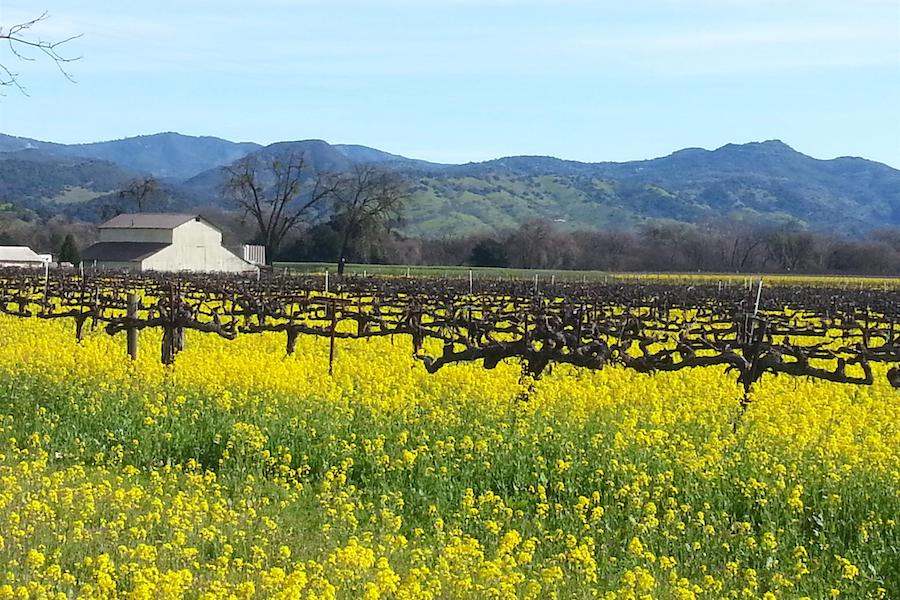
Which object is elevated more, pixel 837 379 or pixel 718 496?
pixel 837 379

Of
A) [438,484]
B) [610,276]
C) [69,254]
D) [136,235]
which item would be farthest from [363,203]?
[438,484]

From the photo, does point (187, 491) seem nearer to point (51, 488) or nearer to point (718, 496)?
point (51, 488)

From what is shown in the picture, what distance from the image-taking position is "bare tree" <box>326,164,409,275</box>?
9388 cm

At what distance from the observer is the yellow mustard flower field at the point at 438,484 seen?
6.57 meters

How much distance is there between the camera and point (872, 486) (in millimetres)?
8398

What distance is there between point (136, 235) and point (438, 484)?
74.8 meters

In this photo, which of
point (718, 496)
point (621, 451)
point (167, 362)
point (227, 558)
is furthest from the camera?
point (167, 362)

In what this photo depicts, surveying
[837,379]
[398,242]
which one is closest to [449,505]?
[837,379]

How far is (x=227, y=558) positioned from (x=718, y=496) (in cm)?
395

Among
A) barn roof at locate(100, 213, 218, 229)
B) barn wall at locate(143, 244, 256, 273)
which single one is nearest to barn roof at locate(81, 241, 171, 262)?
barn wall at locate(143, 244, 256, 273)

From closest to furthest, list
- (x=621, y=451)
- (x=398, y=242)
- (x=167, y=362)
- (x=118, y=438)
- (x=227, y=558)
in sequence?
(x=227, y=558)
(x=621, y=451)
(x=118, y=438)
(x=167, y=362)
(x=398, y=242)

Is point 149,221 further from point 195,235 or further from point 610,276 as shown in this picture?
point 610,276

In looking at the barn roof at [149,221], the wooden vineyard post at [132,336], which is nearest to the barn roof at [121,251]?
the barn roof at [149,221]

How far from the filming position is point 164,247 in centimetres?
7631
